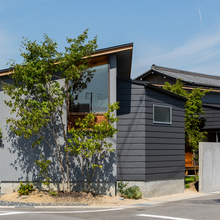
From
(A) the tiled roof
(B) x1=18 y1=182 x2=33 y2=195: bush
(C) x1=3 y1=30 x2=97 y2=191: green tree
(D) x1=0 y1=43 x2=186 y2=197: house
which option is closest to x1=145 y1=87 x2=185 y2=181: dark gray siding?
(D) x1=0 y1=43 x2=186 y2=197: house

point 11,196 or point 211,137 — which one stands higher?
point 211,137

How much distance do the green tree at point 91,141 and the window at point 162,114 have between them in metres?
2.30

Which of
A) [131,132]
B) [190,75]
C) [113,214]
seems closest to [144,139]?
[131,132]

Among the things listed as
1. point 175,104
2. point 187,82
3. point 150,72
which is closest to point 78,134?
point 175,104

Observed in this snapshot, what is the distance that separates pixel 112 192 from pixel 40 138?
141 inches

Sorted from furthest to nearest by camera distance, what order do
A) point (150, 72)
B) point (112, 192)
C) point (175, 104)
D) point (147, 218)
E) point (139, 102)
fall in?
point (150, 72), point (175, 104), point (139, 102), point (112, 192), point (147, 218)

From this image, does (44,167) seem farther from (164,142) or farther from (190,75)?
(190,75)

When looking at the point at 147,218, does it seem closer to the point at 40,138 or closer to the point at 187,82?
the point at 40,138

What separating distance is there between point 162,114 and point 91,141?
4.04 meters

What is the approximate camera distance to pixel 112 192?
13164mm

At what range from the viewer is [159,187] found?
14.4 metres

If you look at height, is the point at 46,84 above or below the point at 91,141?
above

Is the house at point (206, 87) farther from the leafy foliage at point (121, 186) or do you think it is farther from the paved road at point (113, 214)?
the paved road at point (113, 214)

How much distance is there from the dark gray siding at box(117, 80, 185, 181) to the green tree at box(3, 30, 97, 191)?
234cm
